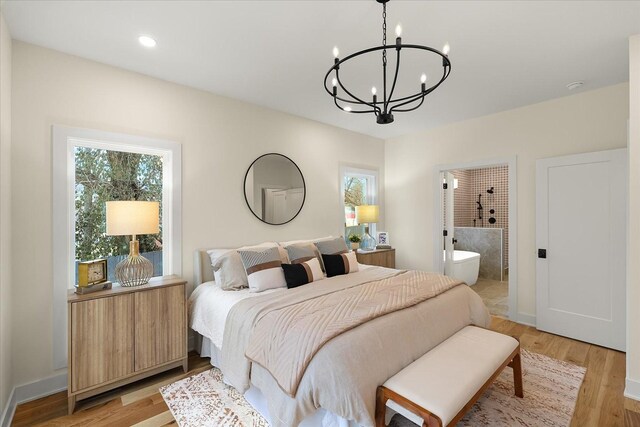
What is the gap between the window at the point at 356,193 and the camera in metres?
4.72

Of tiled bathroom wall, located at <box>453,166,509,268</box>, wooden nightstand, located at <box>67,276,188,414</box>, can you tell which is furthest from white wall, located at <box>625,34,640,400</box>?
tiled bathroom wall, located at <box>453,166,509,268</box>

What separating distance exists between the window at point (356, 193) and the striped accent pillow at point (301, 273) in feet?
5.55

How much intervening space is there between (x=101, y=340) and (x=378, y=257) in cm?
335

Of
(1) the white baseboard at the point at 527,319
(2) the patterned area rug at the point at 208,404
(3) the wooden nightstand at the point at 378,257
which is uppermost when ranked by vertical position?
(3) the wooden nightstand at the point at 378,257

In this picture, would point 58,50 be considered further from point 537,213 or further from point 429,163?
point 537,213

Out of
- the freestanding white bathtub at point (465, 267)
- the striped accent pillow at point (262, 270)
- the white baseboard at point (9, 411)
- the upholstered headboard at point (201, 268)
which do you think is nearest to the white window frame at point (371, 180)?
the freestanding white bathtub at point (465, 267)

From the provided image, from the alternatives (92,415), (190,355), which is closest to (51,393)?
(92,415)

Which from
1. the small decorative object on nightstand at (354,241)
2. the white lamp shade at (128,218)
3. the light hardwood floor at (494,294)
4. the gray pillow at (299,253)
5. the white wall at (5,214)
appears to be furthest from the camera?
the small decorative object on nightstand at (354,241)

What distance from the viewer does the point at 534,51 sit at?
2443 millimetres

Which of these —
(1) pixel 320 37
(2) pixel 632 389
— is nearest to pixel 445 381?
(2) pixel 632 389

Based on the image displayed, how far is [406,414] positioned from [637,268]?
2163mm

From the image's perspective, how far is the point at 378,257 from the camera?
174 inches

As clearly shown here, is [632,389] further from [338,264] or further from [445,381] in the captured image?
[338,264]

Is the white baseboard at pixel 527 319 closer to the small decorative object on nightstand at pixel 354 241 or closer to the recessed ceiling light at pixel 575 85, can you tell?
the small decorative object on nightstand at pixel 354 241
